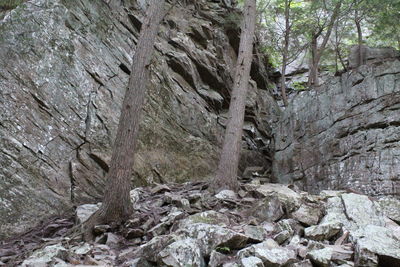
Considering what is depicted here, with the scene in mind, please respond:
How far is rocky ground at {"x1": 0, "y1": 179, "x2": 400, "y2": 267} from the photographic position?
14.0 ft

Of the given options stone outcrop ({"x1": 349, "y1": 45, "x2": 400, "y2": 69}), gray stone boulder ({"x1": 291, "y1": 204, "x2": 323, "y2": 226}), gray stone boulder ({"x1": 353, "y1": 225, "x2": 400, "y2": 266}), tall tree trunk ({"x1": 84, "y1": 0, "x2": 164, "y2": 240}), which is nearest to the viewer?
gray stone boulder ({"x1": 353, "y1": 225, "x2": 400, "y2": 266})

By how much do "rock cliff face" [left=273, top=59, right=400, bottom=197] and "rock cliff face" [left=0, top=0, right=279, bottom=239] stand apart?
181cm

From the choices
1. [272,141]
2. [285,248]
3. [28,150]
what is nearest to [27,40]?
[28,150]

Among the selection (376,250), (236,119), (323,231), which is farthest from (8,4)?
(376,250)

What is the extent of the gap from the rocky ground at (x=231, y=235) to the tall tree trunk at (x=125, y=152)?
232 millimetres

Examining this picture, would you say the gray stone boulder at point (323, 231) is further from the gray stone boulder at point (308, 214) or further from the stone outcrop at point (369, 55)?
the stone outcrop at point (369, 55)

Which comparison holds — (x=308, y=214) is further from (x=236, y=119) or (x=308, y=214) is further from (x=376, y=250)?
(x=236, y=119)

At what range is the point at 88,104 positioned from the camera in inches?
340

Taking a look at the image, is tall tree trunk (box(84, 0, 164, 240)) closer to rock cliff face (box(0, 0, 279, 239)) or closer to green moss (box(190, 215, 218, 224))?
green moss (box(190, 215, 218, 224))

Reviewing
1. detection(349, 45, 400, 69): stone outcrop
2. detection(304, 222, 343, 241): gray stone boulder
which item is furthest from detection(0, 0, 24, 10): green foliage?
detection(349, 45, 400, 69): stone outcrop

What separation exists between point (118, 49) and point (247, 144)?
222 inches

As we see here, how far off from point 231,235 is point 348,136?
6.81 meters

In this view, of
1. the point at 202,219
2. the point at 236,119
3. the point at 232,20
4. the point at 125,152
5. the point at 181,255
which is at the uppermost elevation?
the point at 232,20

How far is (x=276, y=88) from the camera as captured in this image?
18.8 metres
